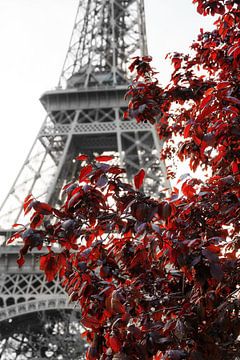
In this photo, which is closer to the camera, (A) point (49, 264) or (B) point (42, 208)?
(B) point (42, 208)

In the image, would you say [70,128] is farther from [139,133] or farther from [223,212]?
[223,212]

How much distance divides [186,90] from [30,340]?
18.8m

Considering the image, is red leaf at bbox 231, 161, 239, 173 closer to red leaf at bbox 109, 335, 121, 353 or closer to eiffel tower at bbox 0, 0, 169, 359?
red leaf at bbox 109, 335, 121, 353

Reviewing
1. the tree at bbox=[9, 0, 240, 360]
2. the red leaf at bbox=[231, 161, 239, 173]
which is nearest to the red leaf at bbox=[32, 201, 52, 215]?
the tree at bbox=[9, 0, 240, 360]

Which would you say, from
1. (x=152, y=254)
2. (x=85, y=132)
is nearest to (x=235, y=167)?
(x=152, y=254)

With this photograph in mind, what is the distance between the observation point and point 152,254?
7.89 feet

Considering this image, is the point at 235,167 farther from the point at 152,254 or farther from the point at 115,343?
the point at 115,343

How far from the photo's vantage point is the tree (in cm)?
228

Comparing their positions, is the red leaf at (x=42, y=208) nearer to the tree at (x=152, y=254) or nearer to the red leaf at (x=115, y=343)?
the tree at (x=152, y=254)

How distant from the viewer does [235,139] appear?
2.96 metres

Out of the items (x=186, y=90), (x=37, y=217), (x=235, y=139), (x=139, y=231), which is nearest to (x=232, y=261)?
(x=139, y=231)

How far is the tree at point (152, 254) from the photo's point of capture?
7.47 ft

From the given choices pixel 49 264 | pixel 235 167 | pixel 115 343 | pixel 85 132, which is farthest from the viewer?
pixel 85 132

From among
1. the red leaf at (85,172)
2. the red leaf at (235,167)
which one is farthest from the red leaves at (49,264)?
Answer: the red leaf at (235,167)
